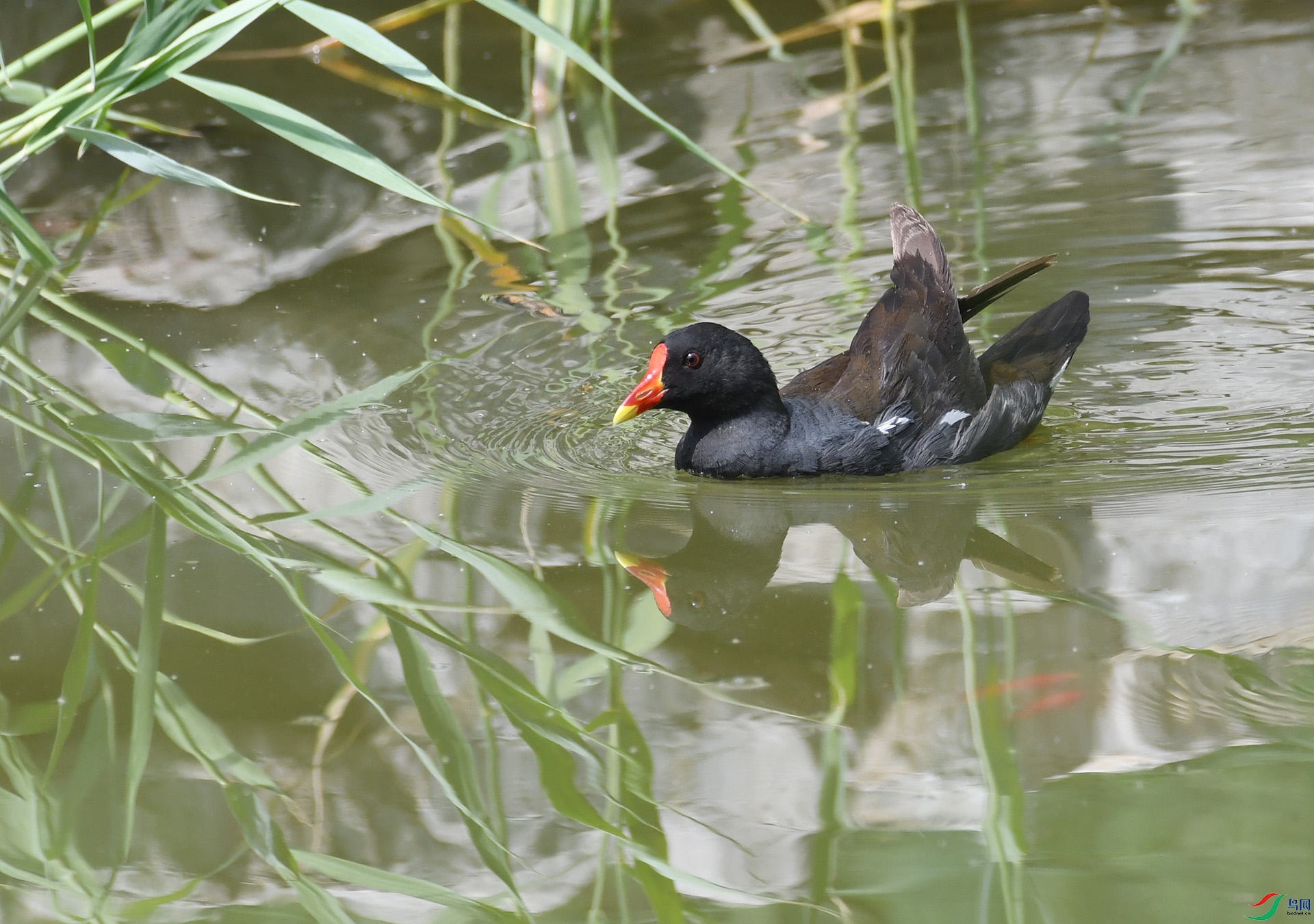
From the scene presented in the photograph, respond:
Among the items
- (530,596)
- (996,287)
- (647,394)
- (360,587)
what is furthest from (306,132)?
(996,287)

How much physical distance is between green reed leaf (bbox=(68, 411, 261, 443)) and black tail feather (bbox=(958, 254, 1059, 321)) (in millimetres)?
2048

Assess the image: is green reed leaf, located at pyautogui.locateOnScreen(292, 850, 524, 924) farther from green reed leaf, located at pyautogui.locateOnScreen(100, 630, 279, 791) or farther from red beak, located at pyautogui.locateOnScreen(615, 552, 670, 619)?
red beak, located at pyautogui.locateOnScreen(615, 552, 670, 619)

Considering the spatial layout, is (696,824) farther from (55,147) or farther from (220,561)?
(55,147)

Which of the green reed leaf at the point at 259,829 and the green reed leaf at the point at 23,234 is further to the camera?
the green reed leaf at the point at 23,234

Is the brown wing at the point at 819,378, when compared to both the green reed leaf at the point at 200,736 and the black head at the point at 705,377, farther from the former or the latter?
the green reed leaf at the point at 200,736

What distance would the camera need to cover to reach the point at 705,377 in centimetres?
400

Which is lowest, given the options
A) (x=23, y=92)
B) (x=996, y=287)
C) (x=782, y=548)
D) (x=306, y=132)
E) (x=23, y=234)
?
(x=782, y=548)

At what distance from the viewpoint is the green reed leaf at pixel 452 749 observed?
240cm

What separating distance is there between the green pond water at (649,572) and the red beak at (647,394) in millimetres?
163

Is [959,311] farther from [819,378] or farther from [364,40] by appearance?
[364,40]

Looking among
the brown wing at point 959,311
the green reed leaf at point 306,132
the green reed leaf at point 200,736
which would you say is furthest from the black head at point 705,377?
the green reed leaf at point 200,736

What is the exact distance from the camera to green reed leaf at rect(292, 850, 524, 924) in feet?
7.55

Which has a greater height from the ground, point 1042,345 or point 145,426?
point 145,426

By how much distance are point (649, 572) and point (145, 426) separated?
5.00 feet
